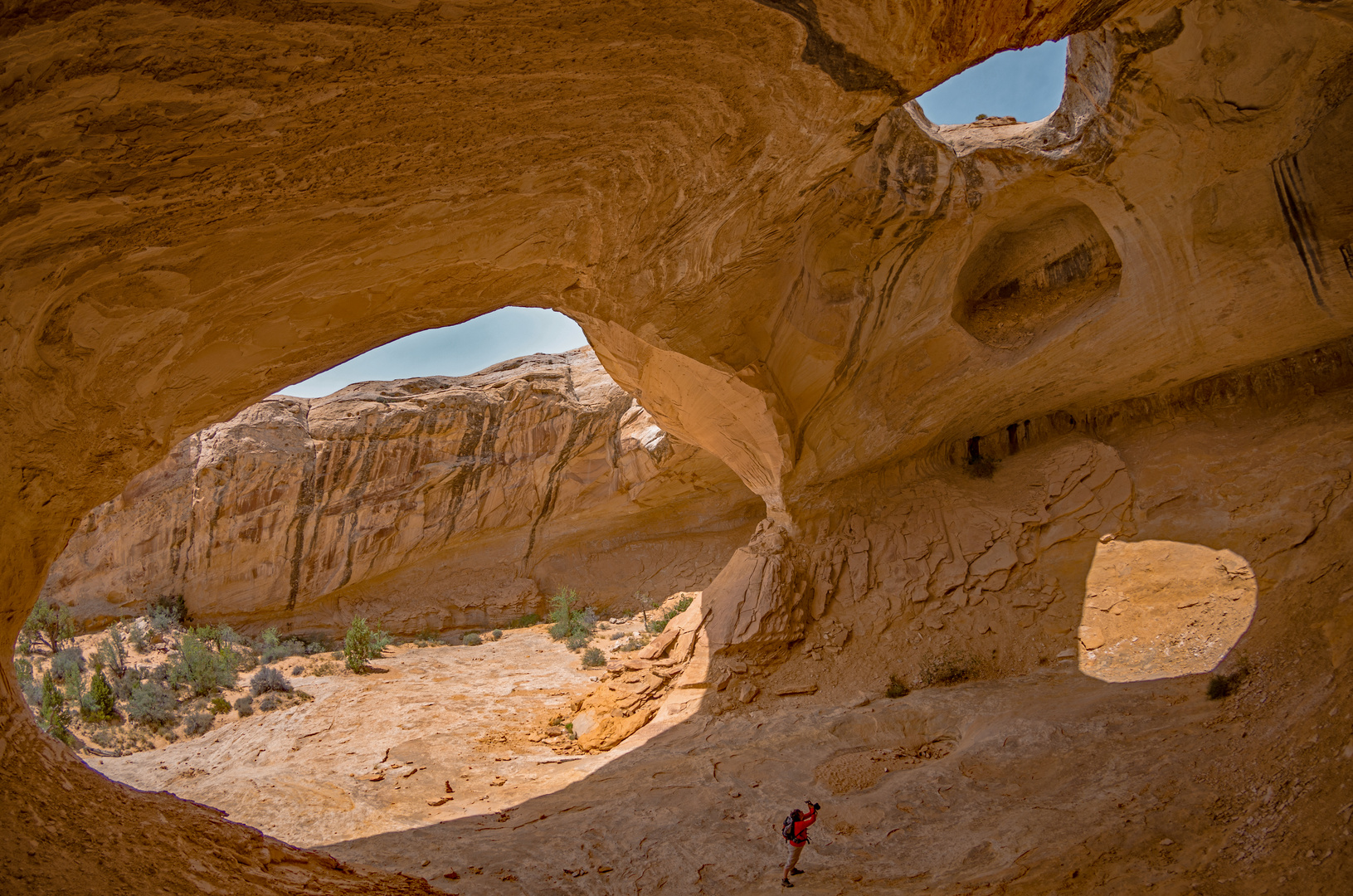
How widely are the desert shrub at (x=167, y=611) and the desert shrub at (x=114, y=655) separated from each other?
884 millimetres

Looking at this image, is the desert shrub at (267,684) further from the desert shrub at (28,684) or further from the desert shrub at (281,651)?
the desert shrub at (28,684)

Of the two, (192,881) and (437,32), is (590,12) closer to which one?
(437,32)

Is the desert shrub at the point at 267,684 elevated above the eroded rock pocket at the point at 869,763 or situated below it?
above

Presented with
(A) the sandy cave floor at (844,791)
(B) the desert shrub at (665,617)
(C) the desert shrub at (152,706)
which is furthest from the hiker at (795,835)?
(C) the desert shrub at (152,706)

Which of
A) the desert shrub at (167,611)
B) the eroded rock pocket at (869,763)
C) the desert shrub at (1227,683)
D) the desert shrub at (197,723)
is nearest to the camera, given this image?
the desert shrub at (1227,683)

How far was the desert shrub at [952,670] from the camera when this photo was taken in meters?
8.06

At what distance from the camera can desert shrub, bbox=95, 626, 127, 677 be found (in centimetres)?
1090

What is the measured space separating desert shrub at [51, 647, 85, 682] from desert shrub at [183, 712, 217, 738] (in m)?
2.56

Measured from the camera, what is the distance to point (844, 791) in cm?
622

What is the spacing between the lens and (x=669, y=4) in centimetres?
319

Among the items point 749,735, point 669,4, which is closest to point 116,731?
point 749,735

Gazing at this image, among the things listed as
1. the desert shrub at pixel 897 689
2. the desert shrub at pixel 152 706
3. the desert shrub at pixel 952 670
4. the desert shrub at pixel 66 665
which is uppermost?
the desert shrub at pixel 66 665

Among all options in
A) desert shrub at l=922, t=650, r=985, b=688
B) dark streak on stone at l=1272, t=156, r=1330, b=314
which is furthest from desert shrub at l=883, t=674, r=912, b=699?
dark streak on stone at l=1272, t=156, r=1330, b=314

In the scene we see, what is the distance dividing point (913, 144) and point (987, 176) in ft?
3.41
